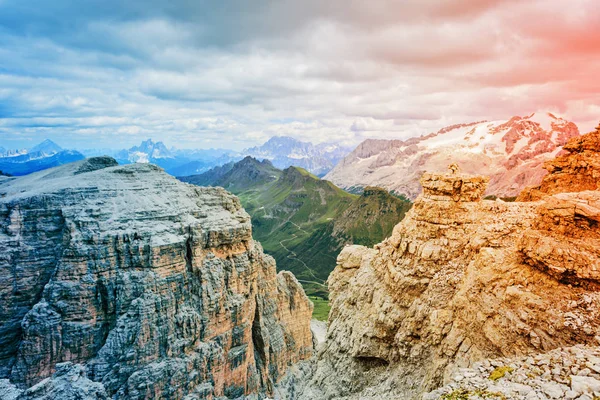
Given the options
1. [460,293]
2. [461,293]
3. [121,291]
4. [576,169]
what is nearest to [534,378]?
[461,293]

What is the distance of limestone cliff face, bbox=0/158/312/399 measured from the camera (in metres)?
41.6

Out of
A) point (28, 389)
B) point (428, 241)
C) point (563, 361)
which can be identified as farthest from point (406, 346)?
point (28, 389)

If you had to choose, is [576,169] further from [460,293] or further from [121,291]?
[121,291]

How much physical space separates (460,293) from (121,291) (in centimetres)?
4096

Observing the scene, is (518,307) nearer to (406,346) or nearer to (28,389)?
(406,346)

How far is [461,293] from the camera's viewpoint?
65.3 feet

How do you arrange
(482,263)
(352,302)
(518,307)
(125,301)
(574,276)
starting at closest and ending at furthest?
(574,276), (518,307), (482,263), (352,302), (125,301)

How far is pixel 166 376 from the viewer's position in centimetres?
4422

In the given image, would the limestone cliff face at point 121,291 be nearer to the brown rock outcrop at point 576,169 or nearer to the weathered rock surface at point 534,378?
the weathered rock surface at point 534,378

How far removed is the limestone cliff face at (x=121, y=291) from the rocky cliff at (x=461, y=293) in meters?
22.3

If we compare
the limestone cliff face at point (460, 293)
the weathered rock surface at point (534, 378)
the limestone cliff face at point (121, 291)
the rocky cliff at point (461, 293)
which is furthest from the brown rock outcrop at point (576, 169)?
the limestone cliff face at point (121, 291)

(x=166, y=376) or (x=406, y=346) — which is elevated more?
(x=406, y=346)

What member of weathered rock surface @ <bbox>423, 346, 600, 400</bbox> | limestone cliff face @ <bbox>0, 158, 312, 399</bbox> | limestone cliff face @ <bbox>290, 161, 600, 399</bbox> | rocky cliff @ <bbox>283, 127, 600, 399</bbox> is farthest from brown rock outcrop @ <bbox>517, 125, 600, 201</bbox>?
limestone cliff face @ <bbox>0, 158, 312, 399</bbox>

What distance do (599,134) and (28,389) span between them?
205 ft
